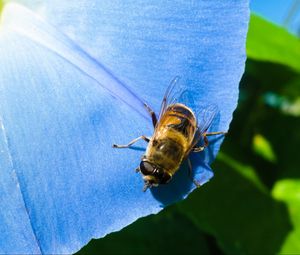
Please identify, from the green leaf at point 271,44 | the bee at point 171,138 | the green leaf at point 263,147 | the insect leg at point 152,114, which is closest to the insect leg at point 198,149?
the bee at point 171,138

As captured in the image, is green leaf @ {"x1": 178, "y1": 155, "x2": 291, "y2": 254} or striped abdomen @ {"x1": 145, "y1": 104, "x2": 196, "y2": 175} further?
green leaf @ {"x1": 178, "y1": 155, "x2": 291, "y2": 254}

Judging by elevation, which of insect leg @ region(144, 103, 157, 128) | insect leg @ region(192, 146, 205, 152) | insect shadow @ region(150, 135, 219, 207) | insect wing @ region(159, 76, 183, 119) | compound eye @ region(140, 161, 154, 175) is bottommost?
insect shadow @ region(150, 135, 219, 207)

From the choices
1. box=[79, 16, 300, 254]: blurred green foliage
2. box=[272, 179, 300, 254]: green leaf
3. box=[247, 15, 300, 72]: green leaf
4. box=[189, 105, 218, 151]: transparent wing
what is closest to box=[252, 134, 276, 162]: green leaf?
box=[79, 16, 300, 254]: blurred green foliage

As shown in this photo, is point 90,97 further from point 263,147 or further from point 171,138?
point 263,147

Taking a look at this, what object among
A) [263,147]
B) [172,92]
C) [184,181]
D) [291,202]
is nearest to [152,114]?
[172,92]

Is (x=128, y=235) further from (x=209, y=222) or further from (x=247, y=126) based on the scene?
(x=247, y=126)

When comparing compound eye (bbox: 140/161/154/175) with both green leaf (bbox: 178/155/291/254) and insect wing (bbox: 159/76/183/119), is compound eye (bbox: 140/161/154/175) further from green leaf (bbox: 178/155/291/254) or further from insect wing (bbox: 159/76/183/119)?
green leaf (bbox: 178/155/291/254)
